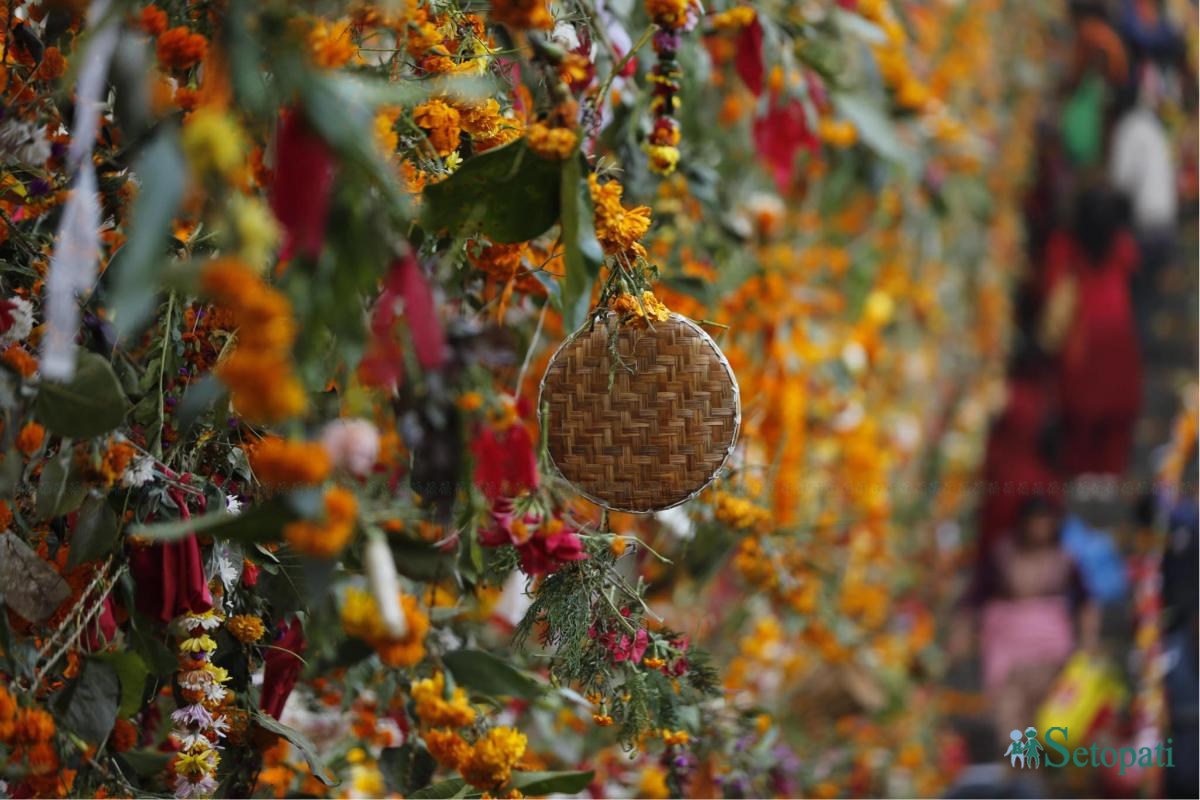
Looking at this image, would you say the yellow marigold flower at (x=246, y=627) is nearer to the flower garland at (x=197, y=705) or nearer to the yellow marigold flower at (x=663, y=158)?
the flower garland at (x=197, y=705)

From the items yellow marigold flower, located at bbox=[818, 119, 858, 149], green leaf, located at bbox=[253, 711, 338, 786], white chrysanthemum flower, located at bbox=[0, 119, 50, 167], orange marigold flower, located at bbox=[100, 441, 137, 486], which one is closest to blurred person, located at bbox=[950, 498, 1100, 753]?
yellow marigold flower, located at bbox=[818, 119, 858, 149]

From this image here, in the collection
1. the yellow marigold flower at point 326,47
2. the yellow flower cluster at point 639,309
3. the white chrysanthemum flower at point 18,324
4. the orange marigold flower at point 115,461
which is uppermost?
the yellow marigold flower at point 326,47

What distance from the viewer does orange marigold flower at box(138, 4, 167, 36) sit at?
2.46 ft

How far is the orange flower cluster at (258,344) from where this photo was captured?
59 centimetres

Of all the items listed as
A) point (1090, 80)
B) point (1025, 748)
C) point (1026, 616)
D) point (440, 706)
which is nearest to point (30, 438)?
point (440, 706)

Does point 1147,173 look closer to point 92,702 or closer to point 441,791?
point 441,791

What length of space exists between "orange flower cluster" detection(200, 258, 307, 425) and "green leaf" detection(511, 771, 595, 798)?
22.3 inches

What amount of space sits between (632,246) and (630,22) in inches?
20.8

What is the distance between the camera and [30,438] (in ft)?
2.87

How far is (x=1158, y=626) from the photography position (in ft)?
8.00

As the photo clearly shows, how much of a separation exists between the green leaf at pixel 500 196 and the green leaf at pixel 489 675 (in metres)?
0.44

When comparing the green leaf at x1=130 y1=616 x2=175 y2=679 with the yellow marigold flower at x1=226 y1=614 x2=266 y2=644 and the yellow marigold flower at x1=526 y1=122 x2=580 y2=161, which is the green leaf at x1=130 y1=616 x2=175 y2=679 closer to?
the yellow marigold flower at x1=226 y1=614 x2=266 y2=644

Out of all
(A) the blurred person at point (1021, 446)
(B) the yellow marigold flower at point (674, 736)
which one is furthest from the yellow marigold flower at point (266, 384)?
(A) the blurred person at point (1021, 446)

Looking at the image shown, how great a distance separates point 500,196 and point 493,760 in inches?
19.1
